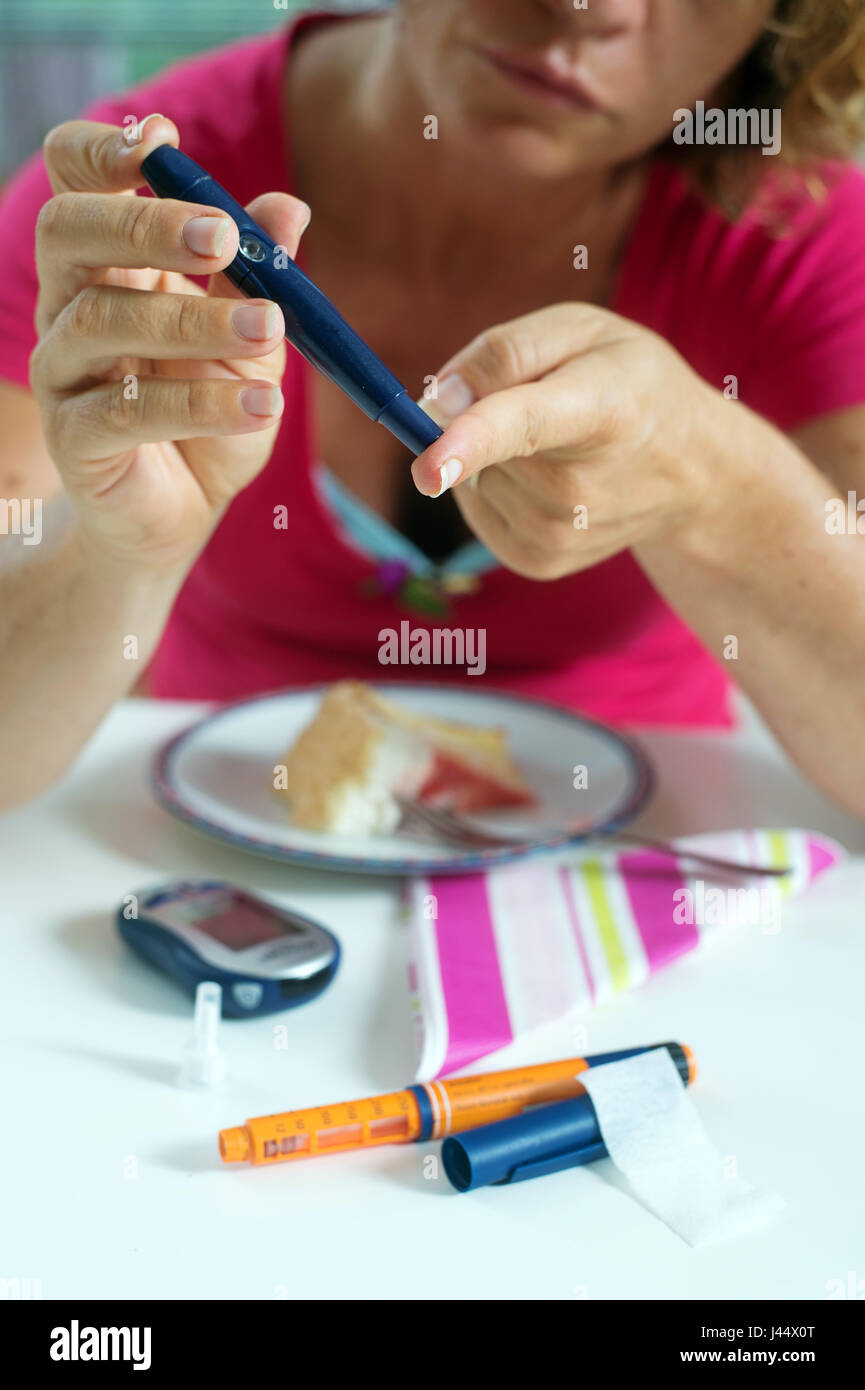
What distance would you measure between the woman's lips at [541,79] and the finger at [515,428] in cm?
34

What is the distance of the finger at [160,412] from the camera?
0.64m

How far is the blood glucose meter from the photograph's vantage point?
679 mm

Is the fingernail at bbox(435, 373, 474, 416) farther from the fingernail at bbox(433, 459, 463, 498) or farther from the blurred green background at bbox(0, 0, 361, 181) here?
the blurred green background at bbox(0, 0, 361, 181)

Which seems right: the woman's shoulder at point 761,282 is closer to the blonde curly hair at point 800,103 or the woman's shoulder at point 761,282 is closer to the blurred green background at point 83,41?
the blonde curly hair at point 800,103

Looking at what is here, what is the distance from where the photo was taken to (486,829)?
91 cm

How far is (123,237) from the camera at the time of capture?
2.03ft

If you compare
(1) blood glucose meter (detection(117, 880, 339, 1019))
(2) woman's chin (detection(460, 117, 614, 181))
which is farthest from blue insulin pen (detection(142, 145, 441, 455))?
(2) woman's chin (detection(460, 117, 614, 181))

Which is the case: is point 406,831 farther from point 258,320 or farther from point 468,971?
point 258,320

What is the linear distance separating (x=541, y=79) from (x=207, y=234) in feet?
1.41

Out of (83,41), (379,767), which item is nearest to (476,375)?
(379,767)

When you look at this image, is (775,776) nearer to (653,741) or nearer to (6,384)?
(653,741)

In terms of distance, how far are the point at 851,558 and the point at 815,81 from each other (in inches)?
18.0

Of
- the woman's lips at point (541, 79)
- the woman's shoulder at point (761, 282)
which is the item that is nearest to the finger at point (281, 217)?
the woman's lips at point (541, 79)
